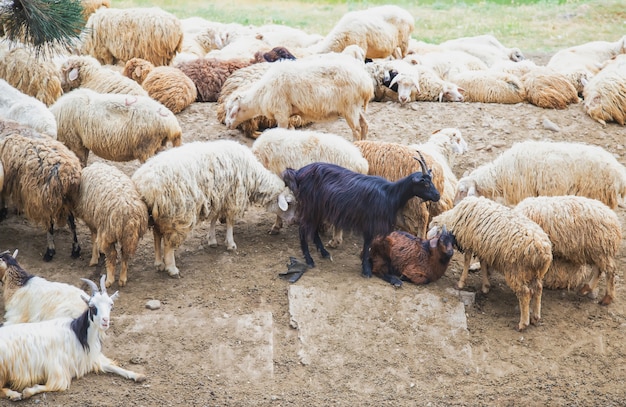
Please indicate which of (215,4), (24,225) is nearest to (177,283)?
(24,225)

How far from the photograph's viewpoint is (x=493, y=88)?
13266 mm

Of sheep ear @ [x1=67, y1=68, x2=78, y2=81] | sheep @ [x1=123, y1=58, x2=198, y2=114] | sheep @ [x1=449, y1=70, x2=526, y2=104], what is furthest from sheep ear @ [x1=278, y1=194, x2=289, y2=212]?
sheep @ [x1=449, y1=70, x2=526, y2=104]

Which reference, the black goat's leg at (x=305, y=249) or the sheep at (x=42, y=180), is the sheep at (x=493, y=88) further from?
the sheep at (x=42, y=180)

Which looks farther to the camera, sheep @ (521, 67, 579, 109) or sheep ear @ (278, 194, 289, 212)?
sheep @ (521, 67, 579, 109)

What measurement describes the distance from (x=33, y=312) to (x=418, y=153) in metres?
4.51

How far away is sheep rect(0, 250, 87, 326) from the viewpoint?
7.46 m

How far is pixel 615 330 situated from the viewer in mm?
8391

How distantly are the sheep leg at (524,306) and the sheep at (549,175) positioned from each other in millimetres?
2010

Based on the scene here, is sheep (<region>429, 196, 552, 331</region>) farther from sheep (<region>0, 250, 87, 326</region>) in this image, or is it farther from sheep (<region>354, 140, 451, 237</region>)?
sheep (<region>0, 250, 87, 326</region>)

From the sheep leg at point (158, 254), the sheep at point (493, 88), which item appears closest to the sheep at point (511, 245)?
Result: the sheep leg at point (158, 254)

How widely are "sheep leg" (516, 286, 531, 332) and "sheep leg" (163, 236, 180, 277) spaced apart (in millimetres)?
3468

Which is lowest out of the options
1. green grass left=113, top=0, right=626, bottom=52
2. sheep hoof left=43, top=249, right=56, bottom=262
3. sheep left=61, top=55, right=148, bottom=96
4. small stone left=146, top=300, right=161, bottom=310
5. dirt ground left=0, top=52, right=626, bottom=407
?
green grass left=113, top=0, right=626, bottom=52

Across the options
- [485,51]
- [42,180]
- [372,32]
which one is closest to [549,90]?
[372,32]

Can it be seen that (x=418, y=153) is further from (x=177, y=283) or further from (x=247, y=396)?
(x=247, y=396)
